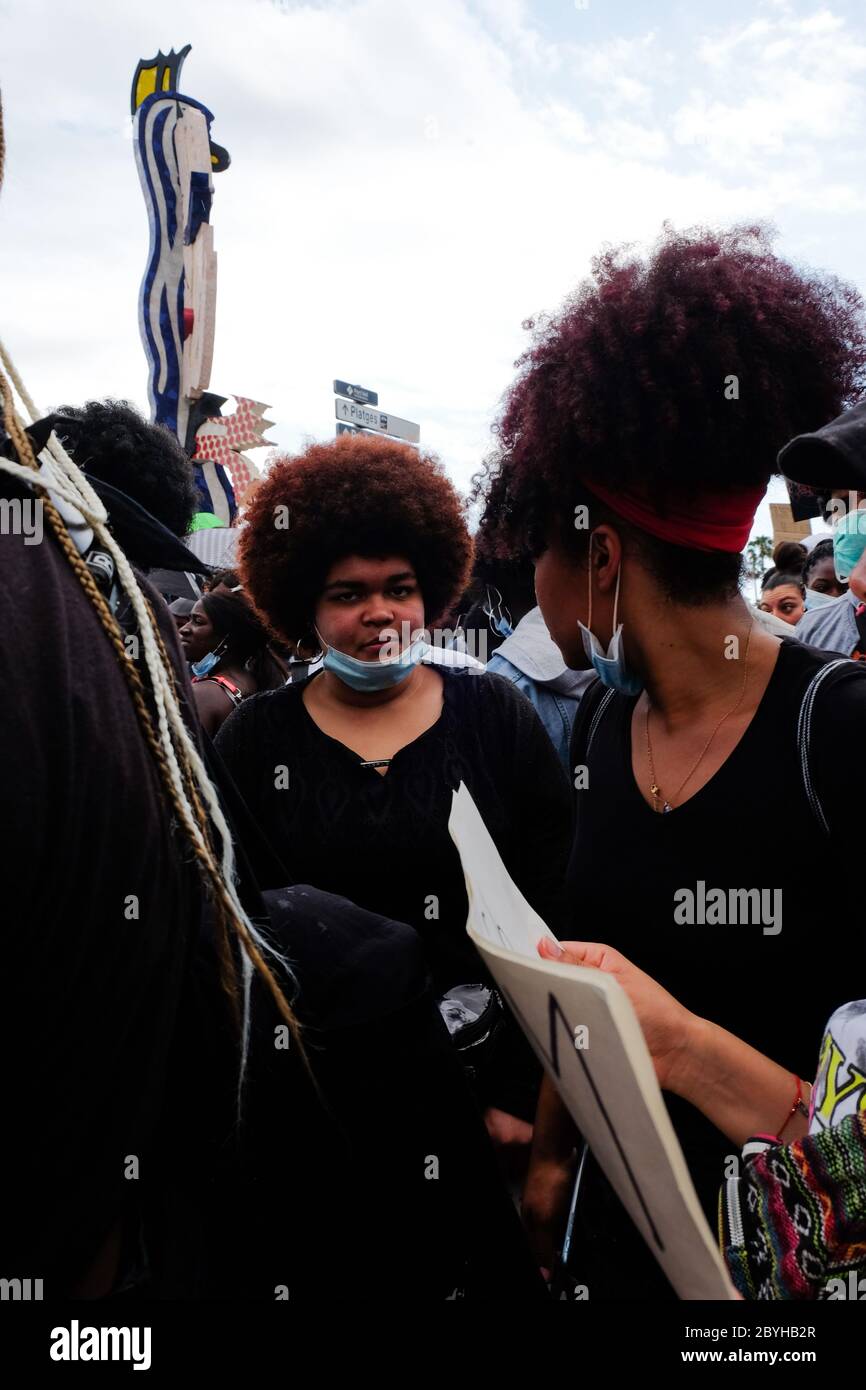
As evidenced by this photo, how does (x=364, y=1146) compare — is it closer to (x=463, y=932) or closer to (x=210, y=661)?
(x=463, y=932)

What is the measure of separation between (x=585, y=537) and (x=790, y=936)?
2.23ft

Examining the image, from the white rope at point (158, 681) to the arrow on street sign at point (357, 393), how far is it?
12.5 metres

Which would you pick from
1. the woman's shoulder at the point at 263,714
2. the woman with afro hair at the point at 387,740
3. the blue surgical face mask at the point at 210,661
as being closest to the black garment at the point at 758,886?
the woman with afro hair at the point at 387,740

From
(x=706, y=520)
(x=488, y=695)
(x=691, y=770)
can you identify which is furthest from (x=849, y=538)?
(x=691, y=770)

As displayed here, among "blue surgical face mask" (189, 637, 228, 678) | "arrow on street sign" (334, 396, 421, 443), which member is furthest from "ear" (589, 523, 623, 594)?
"arrow on street sign" (334, 396, 421, 443)

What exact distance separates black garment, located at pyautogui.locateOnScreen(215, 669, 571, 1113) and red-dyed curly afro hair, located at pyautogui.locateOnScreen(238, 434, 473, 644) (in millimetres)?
531

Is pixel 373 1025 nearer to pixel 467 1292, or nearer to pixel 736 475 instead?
pixel 467 1292

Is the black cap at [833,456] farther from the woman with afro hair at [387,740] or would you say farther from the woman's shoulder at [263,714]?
the woman's shoulder at [263,714]

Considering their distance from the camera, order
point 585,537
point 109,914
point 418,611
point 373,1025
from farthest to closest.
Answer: point 418,611
point 585,537
point 373,1025
point 109,914

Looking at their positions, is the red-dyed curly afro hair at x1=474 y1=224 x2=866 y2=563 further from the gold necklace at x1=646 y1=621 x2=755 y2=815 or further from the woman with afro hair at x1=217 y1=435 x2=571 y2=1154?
the woman with afro hair at x1=217 y1=435 x2=571 y2=1154

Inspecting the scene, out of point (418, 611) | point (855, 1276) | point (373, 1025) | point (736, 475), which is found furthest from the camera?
point (418, 611)

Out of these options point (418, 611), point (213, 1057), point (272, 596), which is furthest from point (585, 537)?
point (272, 596)

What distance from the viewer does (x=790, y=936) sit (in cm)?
129

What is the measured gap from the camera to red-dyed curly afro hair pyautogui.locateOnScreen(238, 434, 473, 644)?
118 inches
